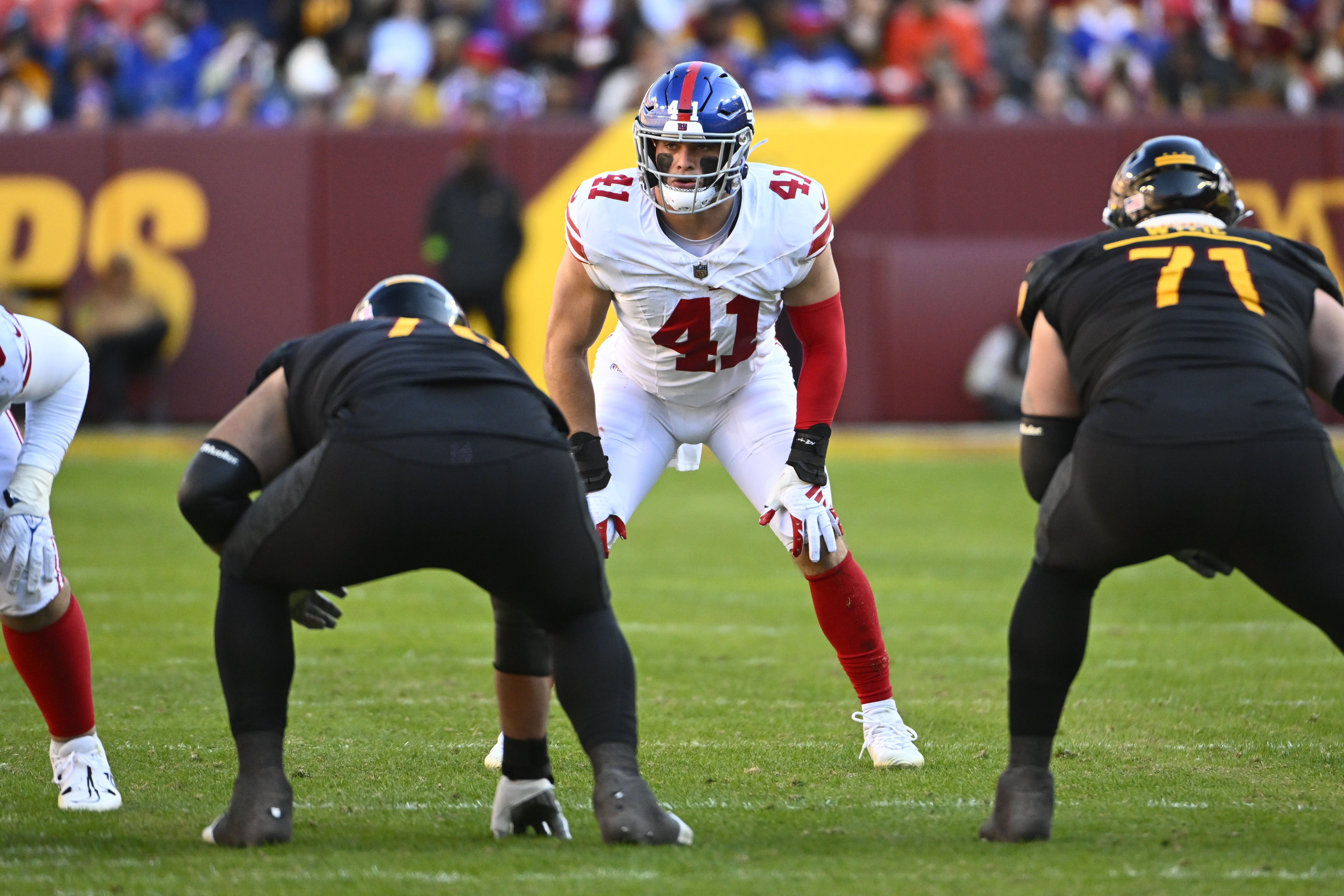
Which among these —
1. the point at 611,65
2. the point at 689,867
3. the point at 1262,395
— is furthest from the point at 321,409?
the point at 611,65

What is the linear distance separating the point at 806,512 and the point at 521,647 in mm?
1087

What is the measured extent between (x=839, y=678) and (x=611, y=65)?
31.1 feet

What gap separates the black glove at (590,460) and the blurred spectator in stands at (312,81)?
10078mm

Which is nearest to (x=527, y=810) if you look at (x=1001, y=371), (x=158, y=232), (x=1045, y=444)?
(x=1045, y=444)

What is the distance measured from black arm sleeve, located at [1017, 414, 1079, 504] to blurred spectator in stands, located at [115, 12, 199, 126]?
11.5 m

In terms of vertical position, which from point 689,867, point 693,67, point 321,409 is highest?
point 693,67

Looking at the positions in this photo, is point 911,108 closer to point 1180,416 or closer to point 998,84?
point 998,84

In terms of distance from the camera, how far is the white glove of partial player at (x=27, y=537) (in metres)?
3.91

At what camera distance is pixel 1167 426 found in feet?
11.1

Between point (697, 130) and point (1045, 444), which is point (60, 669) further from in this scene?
point (1045, 444)

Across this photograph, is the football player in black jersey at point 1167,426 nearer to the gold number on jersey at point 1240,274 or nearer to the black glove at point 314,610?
the gold number on jersey at point 1240,274

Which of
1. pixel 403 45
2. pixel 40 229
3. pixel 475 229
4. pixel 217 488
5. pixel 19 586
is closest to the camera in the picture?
pixel 217 488

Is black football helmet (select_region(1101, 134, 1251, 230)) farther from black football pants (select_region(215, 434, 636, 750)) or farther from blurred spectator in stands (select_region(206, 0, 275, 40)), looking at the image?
blurred spectator in stands (select_region(206, 0, 275, 40))

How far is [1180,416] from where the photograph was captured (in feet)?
11.2
